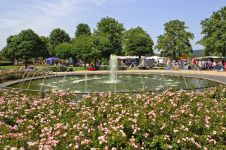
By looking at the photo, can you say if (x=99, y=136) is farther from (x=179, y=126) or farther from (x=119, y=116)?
(x=179, y=126)

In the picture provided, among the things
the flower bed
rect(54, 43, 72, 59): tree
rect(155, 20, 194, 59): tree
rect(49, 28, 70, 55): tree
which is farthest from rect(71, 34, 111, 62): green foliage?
rect(49, 28, 70, 55): tree

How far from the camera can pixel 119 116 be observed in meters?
7.39

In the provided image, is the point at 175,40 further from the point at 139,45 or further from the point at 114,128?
the point at 114,128

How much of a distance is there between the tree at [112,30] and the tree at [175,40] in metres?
11.2

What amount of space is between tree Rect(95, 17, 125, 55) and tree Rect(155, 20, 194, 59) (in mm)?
11239

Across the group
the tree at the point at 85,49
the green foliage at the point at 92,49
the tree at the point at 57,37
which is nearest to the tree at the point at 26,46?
the green foliage at the point at 92,49

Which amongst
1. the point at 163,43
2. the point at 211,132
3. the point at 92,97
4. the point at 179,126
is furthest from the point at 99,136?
the point at 163,43

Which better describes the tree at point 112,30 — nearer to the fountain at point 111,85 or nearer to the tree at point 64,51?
the tree at point 64,51

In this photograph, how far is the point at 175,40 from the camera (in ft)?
269

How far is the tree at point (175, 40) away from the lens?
81188 millimetres

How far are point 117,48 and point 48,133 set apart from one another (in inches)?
2801

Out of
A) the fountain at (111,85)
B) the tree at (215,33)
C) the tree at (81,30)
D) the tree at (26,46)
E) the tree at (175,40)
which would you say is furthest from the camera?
the tree at (81,30)

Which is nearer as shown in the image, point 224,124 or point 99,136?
point 99,136

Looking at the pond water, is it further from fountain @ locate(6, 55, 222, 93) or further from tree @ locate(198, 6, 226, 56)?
tree @ locate(198, 6, 226, 56)
